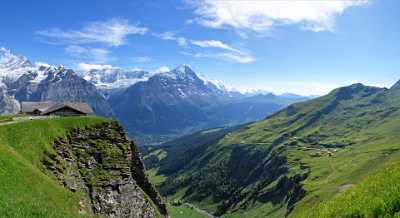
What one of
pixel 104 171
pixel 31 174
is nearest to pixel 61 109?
pixel 104 171

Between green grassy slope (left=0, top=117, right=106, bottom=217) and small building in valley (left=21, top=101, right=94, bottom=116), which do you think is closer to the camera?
green grassy slope (left=0, top=117, right=106, bottom=217)

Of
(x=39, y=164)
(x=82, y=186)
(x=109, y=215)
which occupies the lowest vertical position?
(x=109, y=215)

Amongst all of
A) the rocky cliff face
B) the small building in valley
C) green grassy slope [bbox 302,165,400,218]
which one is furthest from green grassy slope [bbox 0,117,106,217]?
green grassy slope [bbox 302,165,400,218]

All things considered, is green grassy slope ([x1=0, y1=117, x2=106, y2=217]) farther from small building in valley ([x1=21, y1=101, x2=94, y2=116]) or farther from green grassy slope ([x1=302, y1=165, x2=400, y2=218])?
green grassy slope ([x1=302, y1=165, x2=400, y2=218])

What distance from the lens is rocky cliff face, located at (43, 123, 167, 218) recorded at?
110519mm

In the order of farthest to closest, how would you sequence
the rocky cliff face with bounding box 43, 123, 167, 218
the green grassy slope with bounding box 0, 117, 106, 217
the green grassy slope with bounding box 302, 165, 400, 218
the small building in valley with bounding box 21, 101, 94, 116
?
the small building in valley with bounding box 21, 101, 94, 116, the rocky cliff face with bounding box 43, 123, 167, 218, the green grassy slope with bounding box 0, 117, 106, 217, the green grassy slope with bounding box 302, 165, 400, 218

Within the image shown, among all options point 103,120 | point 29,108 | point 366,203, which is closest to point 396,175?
point 366,203

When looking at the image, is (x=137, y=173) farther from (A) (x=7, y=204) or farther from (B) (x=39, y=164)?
(A) (x=7, y=204)

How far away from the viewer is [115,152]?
131 metres

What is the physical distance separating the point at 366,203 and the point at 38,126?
311ft

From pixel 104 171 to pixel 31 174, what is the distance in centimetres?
4363

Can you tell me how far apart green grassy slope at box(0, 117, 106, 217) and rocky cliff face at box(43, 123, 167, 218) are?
3432 mm

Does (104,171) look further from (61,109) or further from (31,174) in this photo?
(31,174)


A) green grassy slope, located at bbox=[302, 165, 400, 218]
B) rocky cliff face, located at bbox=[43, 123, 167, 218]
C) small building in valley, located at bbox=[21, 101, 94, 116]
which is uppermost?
small building in valley, located at bbox=[21, 101, 94, 116]
